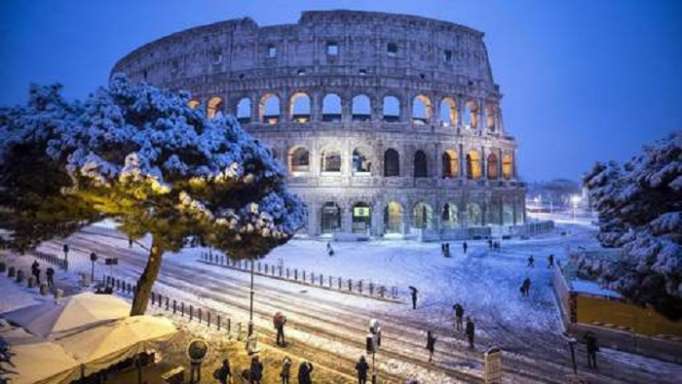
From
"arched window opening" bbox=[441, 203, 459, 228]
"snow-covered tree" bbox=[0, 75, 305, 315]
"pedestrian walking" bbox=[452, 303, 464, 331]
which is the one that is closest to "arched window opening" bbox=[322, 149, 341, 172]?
"arched window opening" bbox=[441, 203, 459, 228]

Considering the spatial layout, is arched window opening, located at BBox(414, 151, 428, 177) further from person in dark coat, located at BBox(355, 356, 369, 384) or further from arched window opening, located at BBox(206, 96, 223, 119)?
person in dark coat, located at BBox(355, 356, 369, 384)

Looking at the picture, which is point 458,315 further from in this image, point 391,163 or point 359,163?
point 359,163

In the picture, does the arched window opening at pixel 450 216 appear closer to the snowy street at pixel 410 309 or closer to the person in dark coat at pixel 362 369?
the snowy street at pixel 410 309

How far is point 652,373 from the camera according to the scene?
10344 millimetres

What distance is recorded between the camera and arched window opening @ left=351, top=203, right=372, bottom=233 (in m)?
37.0

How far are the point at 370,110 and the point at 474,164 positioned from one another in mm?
12652

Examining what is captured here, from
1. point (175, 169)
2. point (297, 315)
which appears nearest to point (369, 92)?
point (297, 315)

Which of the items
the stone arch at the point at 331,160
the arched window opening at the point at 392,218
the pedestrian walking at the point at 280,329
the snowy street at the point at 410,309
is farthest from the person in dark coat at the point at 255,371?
the arched window opening at the point at 392,218

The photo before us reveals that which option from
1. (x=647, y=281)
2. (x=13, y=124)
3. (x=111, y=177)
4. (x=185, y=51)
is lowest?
(x=647, y=281)

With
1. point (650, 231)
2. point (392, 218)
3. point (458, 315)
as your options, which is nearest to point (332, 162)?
point (392, 218)

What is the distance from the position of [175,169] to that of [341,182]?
26751 mm

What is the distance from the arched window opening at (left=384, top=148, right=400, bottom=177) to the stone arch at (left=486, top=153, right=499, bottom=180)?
33.5ft

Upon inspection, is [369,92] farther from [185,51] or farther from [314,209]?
[185,51]

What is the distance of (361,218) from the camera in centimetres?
3775
